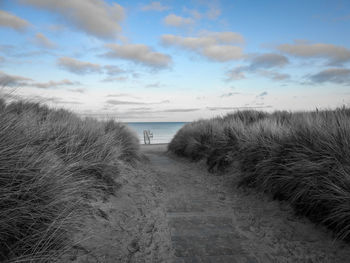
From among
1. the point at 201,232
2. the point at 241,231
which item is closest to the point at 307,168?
the point at 241,231

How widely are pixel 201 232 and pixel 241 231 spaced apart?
52 centimetres

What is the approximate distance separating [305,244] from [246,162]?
233 cm

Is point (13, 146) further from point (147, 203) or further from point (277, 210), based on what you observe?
point (277, 210)

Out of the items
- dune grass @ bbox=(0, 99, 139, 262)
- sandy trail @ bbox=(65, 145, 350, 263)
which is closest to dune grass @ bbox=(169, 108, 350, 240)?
sandy trail @ bbox=(65, 145, 350, 263)

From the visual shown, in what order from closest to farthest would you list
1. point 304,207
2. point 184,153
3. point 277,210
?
point 304,207
point 277,210
point 184,153

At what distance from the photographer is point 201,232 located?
9.27ft

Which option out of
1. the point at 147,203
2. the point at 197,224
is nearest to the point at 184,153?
the point at 147,203

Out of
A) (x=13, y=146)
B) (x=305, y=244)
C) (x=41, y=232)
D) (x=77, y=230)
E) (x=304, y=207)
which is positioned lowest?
(x=305, y=244)

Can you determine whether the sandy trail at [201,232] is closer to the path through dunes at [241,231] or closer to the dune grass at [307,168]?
the path through dunes at [241,231]

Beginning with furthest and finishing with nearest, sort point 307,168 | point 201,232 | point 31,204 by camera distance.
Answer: point 307,168 < point 201,232 < point 31,204

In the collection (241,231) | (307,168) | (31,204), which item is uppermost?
(31,204)

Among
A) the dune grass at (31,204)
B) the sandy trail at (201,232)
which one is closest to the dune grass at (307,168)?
the sandy trail at (201,232)

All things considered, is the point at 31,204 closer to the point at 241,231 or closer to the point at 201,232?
the point at 201,232

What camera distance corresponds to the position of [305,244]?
2.49m
